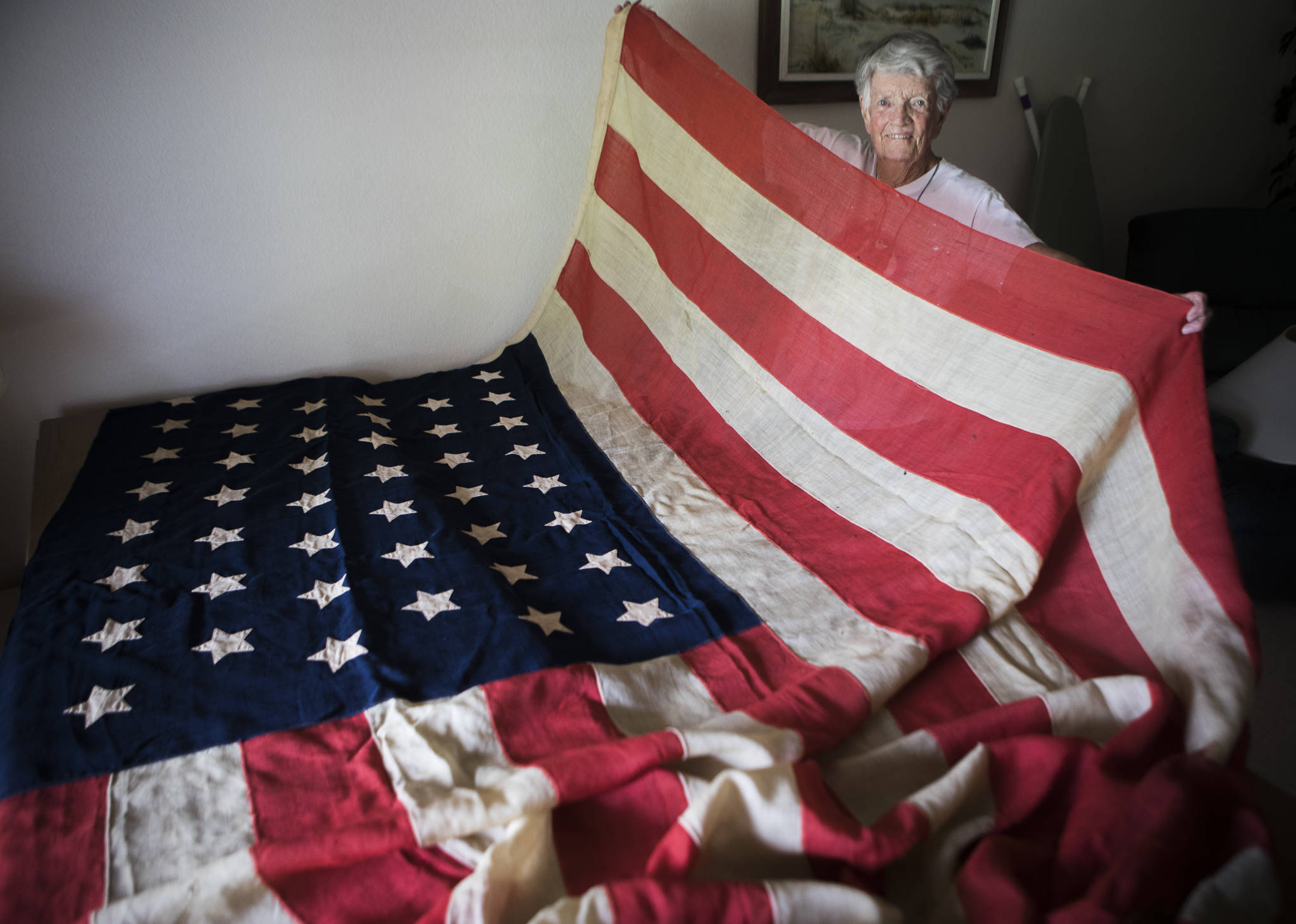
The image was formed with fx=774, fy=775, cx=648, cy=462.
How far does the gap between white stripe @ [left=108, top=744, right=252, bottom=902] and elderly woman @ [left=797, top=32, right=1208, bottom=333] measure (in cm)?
158

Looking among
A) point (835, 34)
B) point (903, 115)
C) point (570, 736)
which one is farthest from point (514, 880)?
point (835, 34)

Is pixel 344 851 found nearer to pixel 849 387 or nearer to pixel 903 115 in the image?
pixel 849 387

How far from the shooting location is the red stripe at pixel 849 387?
3.78 feet

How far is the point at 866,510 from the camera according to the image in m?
1.36

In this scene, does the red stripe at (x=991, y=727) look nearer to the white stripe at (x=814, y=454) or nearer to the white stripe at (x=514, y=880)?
the white stripe at (x=814, y=454)

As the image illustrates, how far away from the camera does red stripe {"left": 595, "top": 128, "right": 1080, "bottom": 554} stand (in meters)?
1.15

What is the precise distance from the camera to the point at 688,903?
27.3 inches

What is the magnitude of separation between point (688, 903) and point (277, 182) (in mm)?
1980

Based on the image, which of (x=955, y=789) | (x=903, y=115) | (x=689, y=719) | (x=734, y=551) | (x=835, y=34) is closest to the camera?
(x=955, y=789)

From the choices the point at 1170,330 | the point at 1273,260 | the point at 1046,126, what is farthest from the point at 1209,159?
the point at 1170,330

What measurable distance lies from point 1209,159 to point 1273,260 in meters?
0.70

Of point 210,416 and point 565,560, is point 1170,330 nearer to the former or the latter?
point 565,560

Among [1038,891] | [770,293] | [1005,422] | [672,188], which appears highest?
[672,188]

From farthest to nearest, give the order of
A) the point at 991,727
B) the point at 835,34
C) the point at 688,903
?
the point at 835,34 → the point at 991,727 → the point at 688,903
